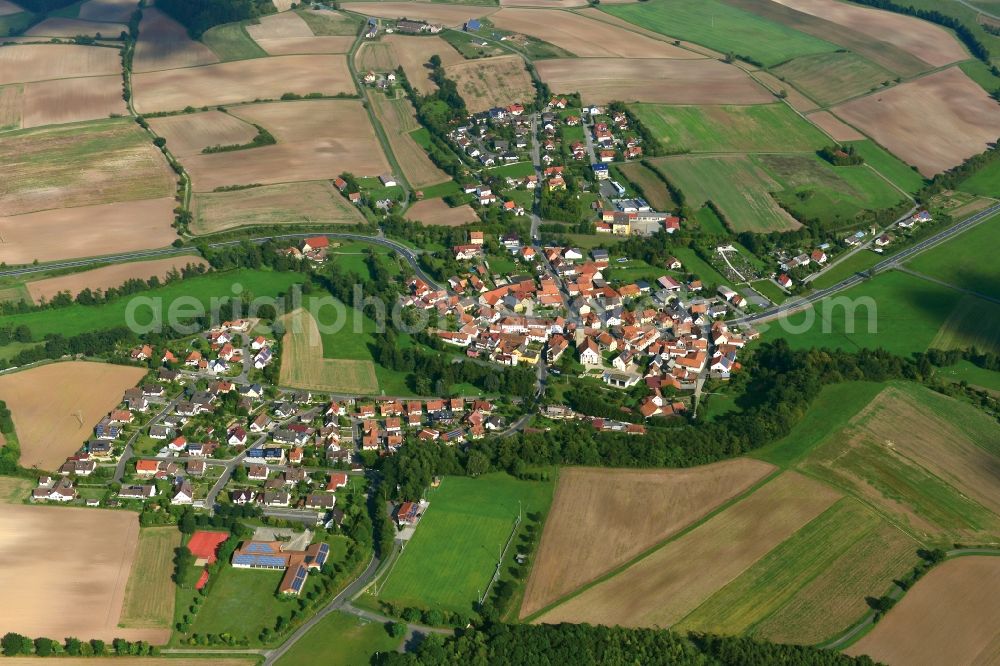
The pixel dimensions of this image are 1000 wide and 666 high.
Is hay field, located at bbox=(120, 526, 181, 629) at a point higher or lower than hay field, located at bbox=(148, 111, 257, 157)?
lower

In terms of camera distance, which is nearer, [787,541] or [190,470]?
[787,541]

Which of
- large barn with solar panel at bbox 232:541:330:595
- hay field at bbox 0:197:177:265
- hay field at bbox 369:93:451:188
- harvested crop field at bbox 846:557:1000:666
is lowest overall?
hay field at bbox 0:197:177:265

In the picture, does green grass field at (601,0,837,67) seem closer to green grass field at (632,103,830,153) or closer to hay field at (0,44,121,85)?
green grass field at (632,103,830,153)

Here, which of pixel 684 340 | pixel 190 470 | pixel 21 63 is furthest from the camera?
pixel 21 63

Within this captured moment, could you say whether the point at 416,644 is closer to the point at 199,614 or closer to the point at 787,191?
the point at 199,614

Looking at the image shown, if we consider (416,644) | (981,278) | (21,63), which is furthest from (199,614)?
(21,63)

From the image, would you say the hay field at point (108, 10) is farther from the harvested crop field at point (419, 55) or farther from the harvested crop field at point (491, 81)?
the harvested crop field at point (491, 81)

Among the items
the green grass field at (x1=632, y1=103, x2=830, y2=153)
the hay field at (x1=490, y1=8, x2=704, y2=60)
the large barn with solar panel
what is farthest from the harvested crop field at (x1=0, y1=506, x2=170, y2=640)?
the hay field at (x1=490, y1=8, x2=704, y2=60)
